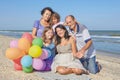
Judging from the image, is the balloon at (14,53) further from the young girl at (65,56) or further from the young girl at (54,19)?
the young girl at (54,19)

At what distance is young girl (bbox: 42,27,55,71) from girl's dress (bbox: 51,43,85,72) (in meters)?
0.15

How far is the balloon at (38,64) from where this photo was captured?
6.44 m

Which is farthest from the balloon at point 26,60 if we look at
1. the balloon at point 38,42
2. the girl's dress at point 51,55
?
the girl's dress at point 51,55

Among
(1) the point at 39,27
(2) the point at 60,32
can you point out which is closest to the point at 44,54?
(2) the point at 60,32

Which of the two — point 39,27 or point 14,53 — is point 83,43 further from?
point 14,53

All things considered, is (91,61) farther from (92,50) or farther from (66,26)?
(66,26)

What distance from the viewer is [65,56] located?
657 cm

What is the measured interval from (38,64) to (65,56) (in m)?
0.67

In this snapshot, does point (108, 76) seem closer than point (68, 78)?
No

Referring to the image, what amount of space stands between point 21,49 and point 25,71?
58 cm

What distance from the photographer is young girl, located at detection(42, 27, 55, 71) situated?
→ 6699 millimetres

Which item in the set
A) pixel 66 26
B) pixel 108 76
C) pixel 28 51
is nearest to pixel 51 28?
pixel 66 26

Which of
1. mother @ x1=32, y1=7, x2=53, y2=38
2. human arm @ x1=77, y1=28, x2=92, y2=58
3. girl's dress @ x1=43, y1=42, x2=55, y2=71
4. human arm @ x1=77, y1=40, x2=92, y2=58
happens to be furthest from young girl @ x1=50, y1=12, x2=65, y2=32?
human arm @ x1=77, y1=40, x2=92, y2=58

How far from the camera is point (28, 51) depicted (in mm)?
6609
